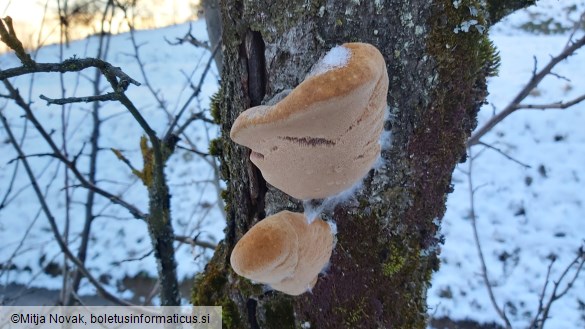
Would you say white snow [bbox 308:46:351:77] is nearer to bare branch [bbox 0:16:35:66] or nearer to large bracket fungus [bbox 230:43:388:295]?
large bracket fungus [bbox 230:43:388:295]

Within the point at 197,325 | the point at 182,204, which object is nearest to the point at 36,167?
the point at 182,204

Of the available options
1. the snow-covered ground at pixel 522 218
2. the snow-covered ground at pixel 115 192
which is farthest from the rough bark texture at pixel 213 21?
the snow-covered ground at pixel 522 218

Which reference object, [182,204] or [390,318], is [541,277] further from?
[182,204]

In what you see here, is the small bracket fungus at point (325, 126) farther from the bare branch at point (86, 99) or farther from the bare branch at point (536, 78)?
the bare branch at point (536, 78)

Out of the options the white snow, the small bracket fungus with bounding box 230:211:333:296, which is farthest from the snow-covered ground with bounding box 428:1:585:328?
the white snow

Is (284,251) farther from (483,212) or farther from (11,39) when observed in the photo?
(483,212)
